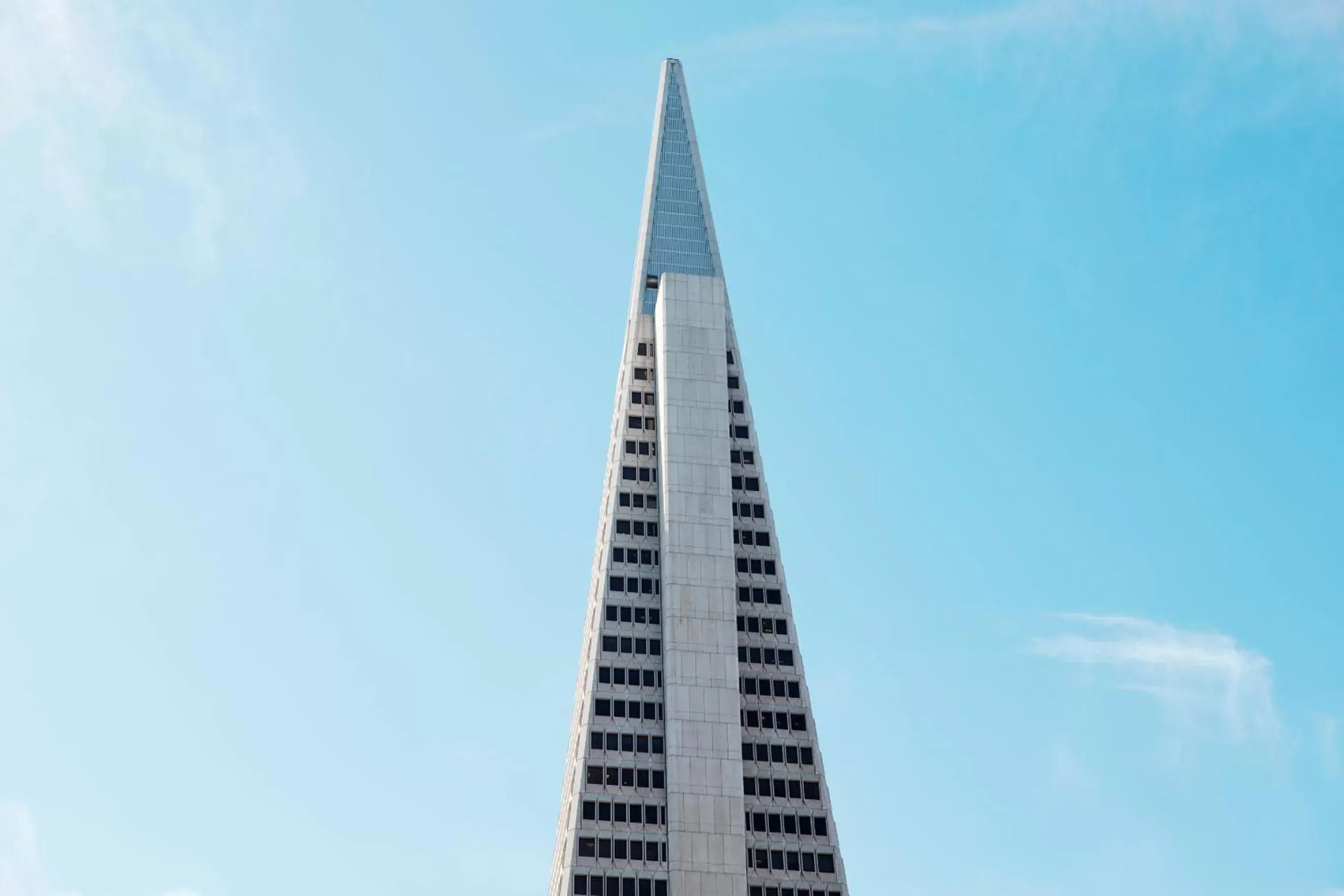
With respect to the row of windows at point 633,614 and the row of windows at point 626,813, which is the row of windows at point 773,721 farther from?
the row of windows at point 633,614

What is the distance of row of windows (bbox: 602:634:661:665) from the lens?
431ft

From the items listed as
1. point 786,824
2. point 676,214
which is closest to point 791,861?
point 786,824

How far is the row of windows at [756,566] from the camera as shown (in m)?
136

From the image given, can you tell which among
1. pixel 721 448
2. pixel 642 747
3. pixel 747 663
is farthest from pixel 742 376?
pixel 642 747

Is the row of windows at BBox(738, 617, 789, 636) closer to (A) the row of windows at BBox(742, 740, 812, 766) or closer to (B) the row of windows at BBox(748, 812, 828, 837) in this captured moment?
(A) the row of windows at BBox(742, 740, 812, 766)

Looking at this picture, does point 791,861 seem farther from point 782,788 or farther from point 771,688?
point 771,688

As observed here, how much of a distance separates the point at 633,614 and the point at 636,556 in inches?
225

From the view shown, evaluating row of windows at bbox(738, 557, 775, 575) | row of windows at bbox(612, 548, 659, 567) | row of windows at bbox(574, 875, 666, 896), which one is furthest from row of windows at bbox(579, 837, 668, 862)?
row of windows at bbox(738, 557, 775, 575)

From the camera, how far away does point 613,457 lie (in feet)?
472

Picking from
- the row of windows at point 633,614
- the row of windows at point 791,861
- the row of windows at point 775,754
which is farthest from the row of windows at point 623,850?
the row of windows at point 633,614

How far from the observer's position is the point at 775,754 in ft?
420

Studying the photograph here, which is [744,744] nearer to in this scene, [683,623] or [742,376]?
[683,623]

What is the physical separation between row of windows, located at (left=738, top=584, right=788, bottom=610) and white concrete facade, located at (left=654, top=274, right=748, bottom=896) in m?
1.52

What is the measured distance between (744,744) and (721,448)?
28.2 meters
